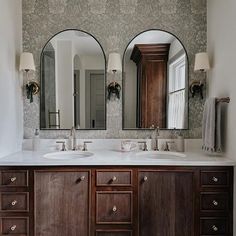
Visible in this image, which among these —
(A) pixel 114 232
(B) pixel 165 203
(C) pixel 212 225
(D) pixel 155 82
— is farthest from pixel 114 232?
(D) pixel 155 82

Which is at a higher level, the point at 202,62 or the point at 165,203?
the point at 202,62

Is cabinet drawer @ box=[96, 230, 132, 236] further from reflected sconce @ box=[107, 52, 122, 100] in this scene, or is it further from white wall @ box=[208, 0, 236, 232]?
reflected sconce @ box=[107, 52, 122, 100]

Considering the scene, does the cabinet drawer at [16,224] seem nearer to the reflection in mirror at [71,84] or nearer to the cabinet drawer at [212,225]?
the reflection in mirror at [71,84]

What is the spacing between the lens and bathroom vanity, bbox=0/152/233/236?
79.7 inches

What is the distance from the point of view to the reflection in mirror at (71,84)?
2.64 meters

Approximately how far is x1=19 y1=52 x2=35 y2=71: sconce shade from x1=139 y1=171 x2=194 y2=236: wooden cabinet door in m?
1.44

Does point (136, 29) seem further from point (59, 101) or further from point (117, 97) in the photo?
point (59, 101)

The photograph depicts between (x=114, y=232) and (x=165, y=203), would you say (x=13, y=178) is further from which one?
(x=165, y=203)

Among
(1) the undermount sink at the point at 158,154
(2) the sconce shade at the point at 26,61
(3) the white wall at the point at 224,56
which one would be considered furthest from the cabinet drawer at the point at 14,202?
(3) the white wall at the point at 224,56

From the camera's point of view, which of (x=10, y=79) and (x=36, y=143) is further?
(x=36, y=143)

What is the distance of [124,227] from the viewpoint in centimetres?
205

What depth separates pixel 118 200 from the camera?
204 cm

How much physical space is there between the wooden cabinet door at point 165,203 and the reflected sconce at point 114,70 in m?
0.95

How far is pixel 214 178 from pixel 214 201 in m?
0.18
